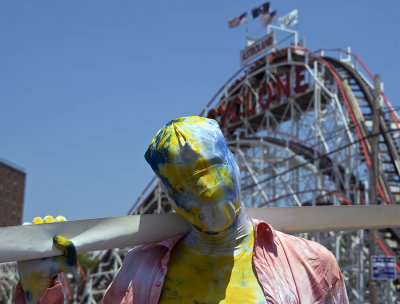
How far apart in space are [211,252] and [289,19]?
777 inches

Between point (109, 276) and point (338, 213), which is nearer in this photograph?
point (338, 213)

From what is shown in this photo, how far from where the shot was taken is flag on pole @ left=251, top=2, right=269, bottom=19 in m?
21.8

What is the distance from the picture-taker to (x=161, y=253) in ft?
6.86

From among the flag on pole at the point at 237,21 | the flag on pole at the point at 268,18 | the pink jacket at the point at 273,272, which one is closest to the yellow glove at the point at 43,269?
the pink jacket at the point at 273,272

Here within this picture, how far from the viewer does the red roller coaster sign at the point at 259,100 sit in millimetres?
17859

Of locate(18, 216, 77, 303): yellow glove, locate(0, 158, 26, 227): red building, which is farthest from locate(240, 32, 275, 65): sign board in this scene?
locate(0, 158, 26, 227): red building

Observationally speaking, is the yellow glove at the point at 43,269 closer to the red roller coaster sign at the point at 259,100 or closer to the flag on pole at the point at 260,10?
the red roller coaster sign at the point at 259,100

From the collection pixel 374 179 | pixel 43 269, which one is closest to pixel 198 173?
pixel 43 269

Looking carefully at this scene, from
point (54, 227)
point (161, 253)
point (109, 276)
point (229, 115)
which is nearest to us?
point (54, 227)

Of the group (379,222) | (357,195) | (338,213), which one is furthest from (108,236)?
(357,195)

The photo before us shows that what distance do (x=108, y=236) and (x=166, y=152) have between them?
33 centimetres

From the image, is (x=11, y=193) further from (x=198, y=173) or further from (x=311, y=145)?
(x=198, y=173)

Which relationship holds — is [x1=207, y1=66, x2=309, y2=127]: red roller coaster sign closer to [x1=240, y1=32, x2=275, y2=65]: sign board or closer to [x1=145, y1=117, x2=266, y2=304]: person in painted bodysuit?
[x1=240, y1=32, x2=275, y2=65]: sign board

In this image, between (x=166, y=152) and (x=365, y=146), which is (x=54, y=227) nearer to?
(x=166, y=152)
